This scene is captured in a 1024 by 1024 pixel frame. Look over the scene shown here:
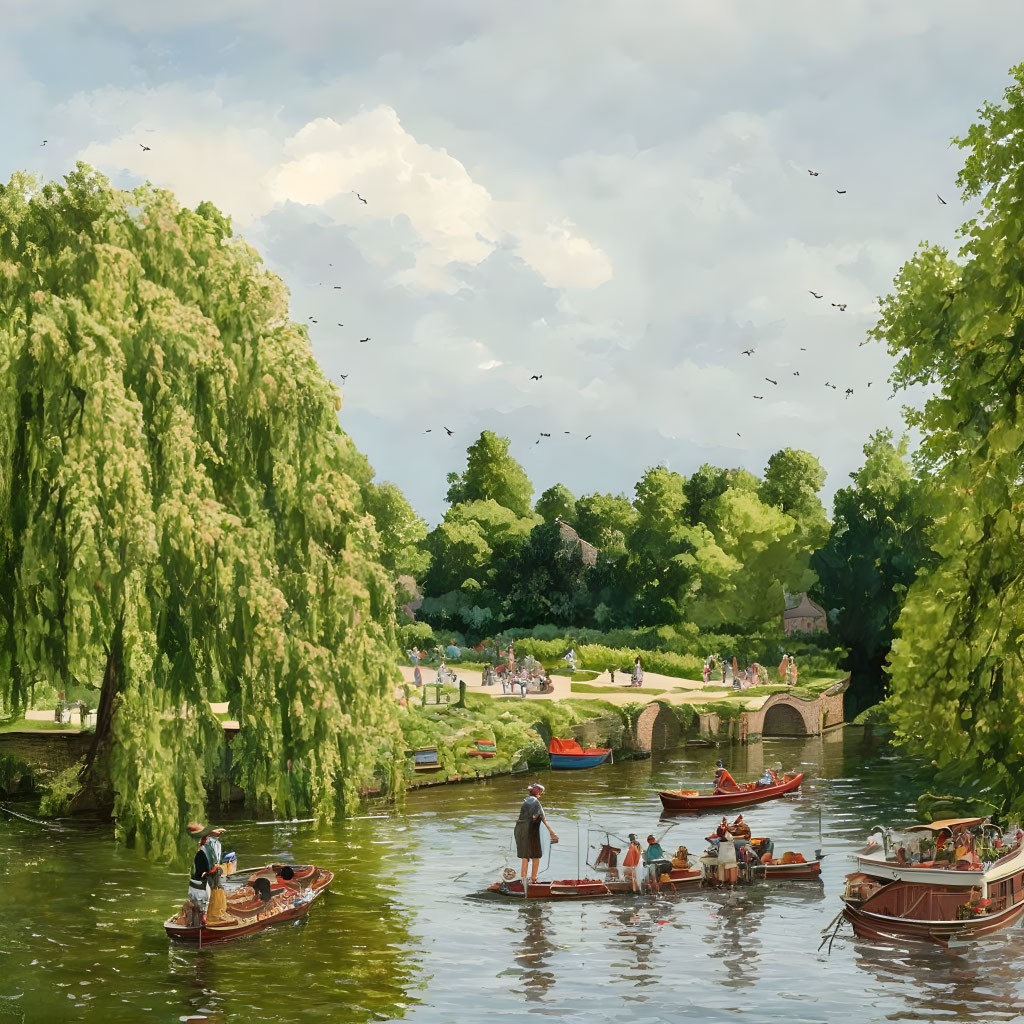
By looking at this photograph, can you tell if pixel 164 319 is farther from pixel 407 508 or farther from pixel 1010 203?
pixel 407 508

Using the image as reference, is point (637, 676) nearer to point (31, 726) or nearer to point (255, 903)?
point (31, 726)

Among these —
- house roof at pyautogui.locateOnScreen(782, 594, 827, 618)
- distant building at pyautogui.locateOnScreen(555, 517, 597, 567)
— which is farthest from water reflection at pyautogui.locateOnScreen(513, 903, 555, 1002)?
house roof at pyautogui.locateOnScreen(782, 594, 827, 618)

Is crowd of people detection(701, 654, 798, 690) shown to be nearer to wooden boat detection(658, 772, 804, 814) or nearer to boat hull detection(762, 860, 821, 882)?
wooden boat detection(658, 772, 804, 814)

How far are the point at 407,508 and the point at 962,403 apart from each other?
71.9 metres

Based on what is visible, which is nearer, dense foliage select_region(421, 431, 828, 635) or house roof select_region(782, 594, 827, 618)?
dense foliage select_region(421, 431, 828, 635)

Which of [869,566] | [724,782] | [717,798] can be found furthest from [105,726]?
[869,566]

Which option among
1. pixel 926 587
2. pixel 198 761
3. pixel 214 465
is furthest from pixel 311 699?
pixel 926 587

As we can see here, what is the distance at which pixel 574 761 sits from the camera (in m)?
55.7

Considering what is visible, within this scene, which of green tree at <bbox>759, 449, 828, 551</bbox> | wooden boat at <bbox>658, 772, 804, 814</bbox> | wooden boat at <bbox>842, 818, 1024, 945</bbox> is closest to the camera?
wooden boat at <bbox>842, 818, 1024, 945</bbox>

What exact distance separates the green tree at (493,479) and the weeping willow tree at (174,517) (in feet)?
288

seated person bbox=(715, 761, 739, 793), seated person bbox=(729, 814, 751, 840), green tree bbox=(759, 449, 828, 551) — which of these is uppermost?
green tree bbox=(759, 449, 828, 551)

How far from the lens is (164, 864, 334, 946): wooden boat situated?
78.7 ft

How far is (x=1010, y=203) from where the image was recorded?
20.8 m

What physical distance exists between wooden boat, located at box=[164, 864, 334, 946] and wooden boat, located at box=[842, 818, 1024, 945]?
9699 millimetres
